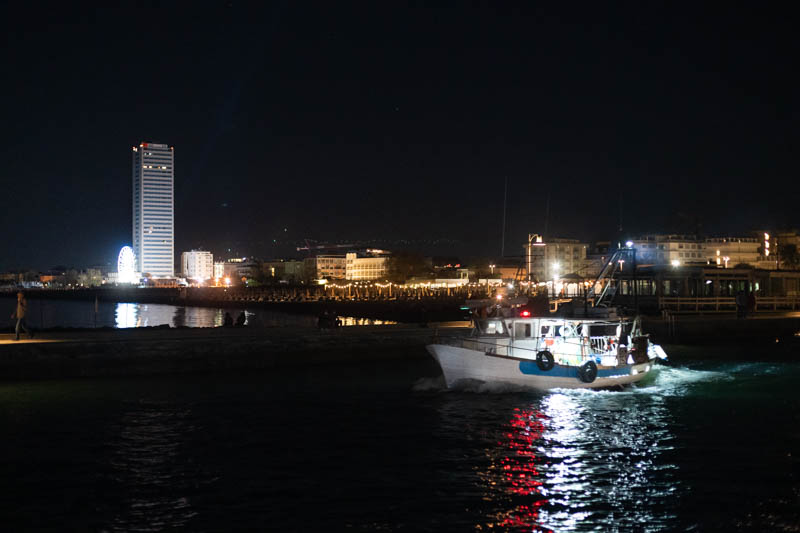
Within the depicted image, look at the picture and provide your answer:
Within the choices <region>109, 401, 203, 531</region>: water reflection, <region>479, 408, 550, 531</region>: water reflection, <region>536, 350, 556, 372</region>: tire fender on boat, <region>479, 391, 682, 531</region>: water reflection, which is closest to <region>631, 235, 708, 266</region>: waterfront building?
<region>536, 350, 556, 372</region>: tire fender on boat

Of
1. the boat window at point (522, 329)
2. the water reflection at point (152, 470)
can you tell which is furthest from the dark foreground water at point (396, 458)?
the boat window at point (522, 329)

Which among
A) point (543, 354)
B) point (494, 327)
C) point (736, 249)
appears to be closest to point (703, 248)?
point (736, 249)

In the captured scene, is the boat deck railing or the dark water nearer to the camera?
the boat deck railing

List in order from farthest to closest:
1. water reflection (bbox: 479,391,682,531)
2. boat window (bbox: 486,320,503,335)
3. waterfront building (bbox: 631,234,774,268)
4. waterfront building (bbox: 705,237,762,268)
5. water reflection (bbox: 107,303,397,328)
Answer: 1. waterfront building (bbox: 705,237,762,268)
2. waterfront building (bbox: 631,234,774,268)
3. water reflection (bbox: 107,303,397,328)
4. boat window (bbox: 486,320,503,335)
5. water reflection (bbox: 479,391,682,531)

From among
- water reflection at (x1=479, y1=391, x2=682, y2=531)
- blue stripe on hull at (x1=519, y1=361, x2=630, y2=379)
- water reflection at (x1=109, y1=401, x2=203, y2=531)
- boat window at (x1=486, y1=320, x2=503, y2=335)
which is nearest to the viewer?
water reflection at (x1=109, y1=401, x2=203, y2=531)

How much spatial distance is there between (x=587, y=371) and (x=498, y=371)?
11.0 ft

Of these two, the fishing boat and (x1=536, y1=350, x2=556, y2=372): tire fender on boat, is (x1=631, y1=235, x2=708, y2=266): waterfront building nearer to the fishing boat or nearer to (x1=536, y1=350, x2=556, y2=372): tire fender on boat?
the fishing boat

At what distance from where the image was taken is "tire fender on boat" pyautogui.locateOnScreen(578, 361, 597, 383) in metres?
27.7

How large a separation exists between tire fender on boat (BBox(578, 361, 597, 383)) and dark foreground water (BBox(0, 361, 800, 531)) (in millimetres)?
622

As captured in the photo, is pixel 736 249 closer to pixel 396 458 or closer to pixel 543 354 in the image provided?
pixel 543 354

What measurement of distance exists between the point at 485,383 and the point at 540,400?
7.10 ft

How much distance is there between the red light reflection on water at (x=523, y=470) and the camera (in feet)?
45.9

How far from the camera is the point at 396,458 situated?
18.1 meters

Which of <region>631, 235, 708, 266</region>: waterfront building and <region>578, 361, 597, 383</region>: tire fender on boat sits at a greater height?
<region>631, 235, 708, 266</region>: waterfront building
